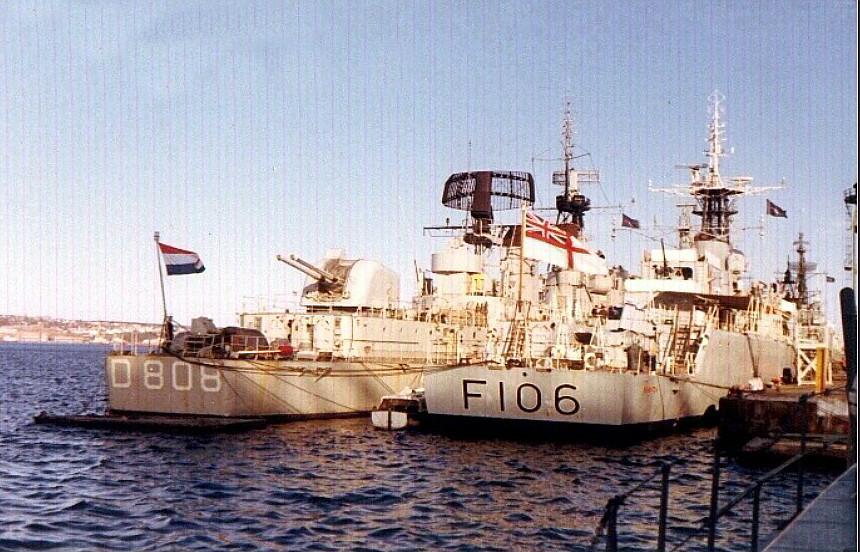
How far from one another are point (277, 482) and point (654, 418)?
1288 cm

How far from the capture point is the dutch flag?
29.9m

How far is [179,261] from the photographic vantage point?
30.1 meters

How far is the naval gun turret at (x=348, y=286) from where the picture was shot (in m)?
38.3

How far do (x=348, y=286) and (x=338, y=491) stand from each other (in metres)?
20.5

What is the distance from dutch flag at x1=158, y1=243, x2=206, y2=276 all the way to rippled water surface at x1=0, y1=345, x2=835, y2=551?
553cm

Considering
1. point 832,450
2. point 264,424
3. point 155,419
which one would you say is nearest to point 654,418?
point 832,450

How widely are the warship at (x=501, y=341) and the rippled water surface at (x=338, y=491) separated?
159 cm

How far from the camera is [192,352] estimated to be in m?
31.3

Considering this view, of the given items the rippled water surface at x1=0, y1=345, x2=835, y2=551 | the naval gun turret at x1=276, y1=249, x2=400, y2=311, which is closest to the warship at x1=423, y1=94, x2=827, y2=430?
the rippled water surface at x1=0, y1=345, x2=835, y2=551

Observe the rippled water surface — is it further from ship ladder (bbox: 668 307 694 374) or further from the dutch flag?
the dutch flag

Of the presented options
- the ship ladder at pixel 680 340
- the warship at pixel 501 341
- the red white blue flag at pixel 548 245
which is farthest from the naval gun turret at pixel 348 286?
the ship ladder at pixel 680 340

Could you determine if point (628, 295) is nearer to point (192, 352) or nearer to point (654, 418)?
point (654, 418)

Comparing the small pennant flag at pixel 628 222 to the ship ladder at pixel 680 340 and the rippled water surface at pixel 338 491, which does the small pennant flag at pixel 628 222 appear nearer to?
the ship ladder at pixel 680 340

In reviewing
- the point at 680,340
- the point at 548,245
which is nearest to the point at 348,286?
the point at 548,245
